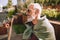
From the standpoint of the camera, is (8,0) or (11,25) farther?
(8,0)

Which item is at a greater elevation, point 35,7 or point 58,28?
point 35,7

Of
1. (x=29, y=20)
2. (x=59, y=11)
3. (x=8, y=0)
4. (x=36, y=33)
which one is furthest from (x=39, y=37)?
(x=8, y=0)

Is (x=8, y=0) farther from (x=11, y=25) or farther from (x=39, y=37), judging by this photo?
(x=39, y=37)

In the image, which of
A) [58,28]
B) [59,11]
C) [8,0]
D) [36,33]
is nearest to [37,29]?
[36,33]

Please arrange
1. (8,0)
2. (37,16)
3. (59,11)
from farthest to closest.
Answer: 1. (8,0)
2. (59,11)
3. (37,16)

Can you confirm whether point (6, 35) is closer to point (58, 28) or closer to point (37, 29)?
point (37, 29)

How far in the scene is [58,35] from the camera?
96 centimetres

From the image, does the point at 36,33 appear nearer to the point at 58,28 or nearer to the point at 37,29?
the point at 37,29

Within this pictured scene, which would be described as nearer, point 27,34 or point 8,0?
point 27,34

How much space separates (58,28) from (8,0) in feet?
1.93

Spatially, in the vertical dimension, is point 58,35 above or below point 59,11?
below

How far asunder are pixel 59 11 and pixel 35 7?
0.74ft

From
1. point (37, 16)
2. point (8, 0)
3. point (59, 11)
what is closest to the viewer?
point (37, 16)

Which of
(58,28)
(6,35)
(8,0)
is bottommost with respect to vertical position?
(6,35)
